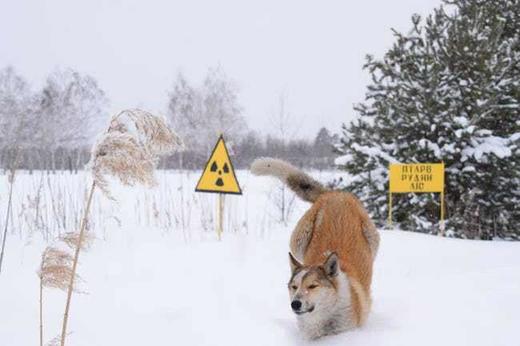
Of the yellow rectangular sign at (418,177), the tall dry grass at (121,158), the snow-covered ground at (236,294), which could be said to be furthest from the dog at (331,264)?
the yellow rectangular sign at (418,177)

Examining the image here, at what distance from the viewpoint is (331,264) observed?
340 cm

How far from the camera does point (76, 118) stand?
4200 cm

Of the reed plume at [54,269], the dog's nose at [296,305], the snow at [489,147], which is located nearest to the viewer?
the reed plume at [54,269]

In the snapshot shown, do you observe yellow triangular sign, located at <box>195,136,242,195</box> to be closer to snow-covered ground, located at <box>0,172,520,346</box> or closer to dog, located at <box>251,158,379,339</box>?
snow-covered ground, located at <box>0,172,520,346</box>

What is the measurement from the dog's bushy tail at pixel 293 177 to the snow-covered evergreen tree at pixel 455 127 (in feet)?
15.5

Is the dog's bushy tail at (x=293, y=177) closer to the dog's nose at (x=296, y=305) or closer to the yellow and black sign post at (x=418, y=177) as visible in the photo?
the dog's nose at (x=296, y=305)

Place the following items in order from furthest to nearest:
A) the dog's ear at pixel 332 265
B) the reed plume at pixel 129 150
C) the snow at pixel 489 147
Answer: the snow at pixel 489 147, the dog's ear at pixel 332 265, the reed plume at pixel 129 150

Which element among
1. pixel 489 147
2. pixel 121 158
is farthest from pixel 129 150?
pixel 489 147

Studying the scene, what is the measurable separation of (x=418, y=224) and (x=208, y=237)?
414 cm

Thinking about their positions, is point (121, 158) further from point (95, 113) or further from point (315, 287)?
point (95, 113)

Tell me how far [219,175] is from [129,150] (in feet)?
18.8

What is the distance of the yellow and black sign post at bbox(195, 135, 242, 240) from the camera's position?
785cm

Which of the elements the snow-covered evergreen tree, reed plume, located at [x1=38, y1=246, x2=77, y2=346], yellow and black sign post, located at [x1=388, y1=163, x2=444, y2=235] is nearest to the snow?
the snow-covered evergreen tree

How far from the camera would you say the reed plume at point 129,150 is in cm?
224
